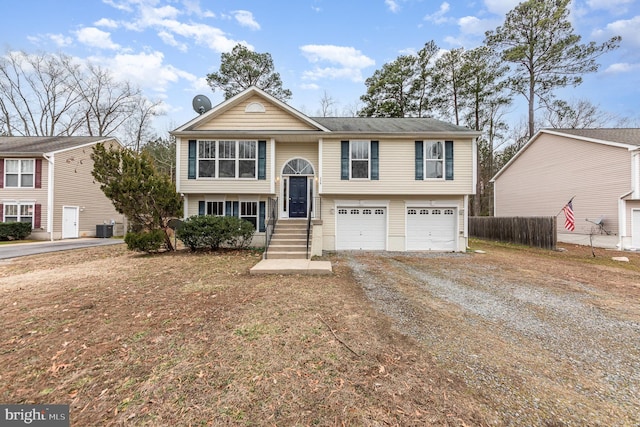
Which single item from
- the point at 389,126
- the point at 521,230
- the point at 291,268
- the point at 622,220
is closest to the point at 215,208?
the point at 291,268

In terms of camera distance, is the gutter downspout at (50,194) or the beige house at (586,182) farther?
the gutter downspout at (50,194)

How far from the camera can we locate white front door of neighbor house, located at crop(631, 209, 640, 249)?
1194 cm

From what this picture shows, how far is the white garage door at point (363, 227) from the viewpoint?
11172 millimetres

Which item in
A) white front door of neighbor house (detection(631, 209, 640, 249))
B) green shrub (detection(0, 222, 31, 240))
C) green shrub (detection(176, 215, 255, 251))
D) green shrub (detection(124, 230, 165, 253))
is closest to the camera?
green shrub (detection(124, 230, 165, 253))

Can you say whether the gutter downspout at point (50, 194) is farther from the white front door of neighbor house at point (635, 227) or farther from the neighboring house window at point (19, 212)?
the white front door of neighbor house at point (635, 227)

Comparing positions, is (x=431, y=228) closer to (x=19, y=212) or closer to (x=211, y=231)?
(x=211, y=231)

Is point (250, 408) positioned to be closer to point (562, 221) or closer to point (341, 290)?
point (341, 290)

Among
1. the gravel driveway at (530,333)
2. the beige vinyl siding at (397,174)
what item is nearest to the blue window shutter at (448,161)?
the beige vinyl siding at (397,174)

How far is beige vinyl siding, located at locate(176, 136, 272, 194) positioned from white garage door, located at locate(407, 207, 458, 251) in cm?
651

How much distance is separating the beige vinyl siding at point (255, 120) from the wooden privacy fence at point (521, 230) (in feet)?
40.5

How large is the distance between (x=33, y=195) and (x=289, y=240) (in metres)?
17.1

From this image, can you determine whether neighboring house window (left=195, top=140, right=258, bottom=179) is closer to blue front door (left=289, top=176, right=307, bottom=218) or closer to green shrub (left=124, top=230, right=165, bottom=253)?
blue front door (left=289, top=176, right=307, bottom=218)

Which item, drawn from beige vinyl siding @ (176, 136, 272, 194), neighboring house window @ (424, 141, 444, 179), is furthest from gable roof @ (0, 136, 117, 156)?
neighboring house window @ (424, 141, 444, 179)

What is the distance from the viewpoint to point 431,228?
11.2m
